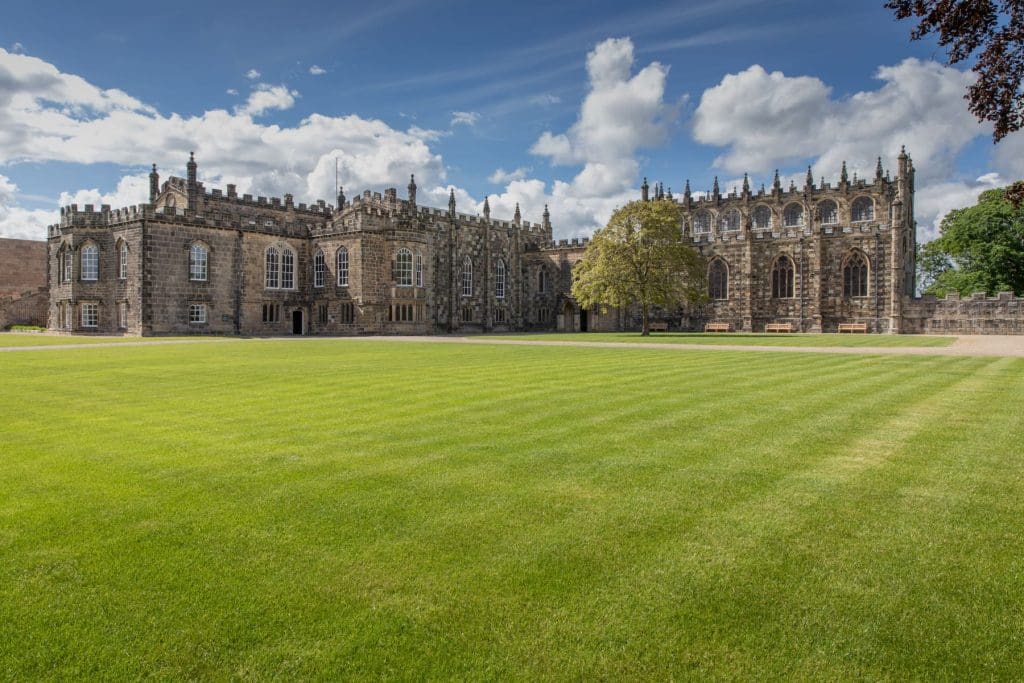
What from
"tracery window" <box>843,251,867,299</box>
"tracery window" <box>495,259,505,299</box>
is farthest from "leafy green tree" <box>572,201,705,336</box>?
"tracery window" <box>495,259,505,299</box>

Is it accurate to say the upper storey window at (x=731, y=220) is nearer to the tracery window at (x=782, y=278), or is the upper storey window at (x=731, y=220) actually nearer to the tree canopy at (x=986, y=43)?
the tracery window at (x=782, y=278)

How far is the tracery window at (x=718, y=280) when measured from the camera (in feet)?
183

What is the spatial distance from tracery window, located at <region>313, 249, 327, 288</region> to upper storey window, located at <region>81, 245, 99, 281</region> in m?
14.9

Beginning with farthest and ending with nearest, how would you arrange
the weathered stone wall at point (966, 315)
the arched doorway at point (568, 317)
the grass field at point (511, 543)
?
1. the arched doorway at point (568, 317)
2. the weathered stone wall at point (966, 315)
3. the grass field at point (511, 543)

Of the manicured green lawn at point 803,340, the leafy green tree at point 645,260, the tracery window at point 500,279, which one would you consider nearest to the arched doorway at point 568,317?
the tracery window at point 500,279

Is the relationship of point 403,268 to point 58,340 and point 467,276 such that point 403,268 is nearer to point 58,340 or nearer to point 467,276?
point 467,276

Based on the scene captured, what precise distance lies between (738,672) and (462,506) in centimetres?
269

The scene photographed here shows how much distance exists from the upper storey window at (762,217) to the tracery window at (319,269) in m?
45.1

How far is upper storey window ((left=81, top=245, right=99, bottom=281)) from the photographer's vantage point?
4553 centimetres

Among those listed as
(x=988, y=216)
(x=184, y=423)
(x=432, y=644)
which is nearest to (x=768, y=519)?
(x=432, y=644)

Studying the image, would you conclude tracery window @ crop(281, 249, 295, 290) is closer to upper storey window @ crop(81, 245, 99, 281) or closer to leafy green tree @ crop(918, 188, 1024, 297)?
upper storey window @ crop(81, 245, 99, 281)

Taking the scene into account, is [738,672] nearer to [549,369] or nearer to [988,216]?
[549,369]

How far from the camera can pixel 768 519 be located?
16.7ft

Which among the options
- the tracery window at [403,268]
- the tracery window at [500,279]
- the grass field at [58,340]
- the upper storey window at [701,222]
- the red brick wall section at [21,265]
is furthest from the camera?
the upper storey window at [701,222]
